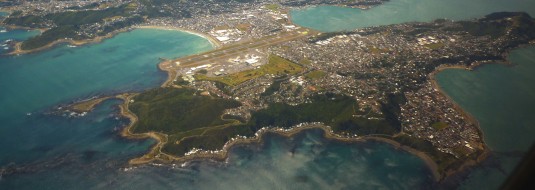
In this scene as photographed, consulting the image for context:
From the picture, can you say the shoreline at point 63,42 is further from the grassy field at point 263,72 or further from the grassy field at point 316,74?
the grassy field at point 316,74

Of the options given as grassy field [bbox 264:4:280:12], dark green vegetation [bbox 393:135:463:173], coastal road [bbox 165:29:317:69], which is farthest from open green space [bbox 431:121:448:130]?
grassy field [bbox 264:4:280:12]

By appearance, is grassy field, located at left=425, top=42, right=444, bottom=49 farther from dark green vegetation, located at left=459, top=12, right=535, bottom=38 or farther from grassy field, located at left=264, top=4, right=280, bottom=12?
grassy field, located at left=264, top=4, right=280, bottom=12

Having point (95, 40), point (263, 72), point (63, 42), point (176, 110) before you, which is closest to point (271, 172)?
point (176, 110)

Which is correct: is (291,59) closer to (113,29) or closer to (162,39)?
(162,39)

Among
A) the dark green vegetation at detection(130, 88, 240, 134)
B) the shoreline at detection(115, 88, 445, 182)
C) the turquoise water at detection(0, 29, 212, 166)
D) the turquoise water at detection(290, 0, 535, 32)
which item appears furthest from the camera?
the turquoise water at detection(290, 0, 535, 32)

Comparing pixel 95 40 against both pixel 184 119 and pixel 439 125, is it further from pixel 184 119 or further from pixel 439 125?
pixel 439 125

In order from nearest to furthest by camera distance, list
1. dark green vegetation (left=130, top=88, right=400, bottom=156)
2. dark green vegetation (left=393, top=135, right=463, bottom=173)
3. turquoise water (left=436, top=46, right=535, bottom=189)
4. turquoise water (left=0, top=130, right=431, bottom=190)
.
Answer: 1. turquoise water (left=0, top=130, right=431, bottom=190)
2. dark green vegetation (left=393, top=135, right=463, bottom=173)
3. turquoise water (left=436, top=46, right=535, bottom=189)
4. dark green vegetation (left=130, top=88, right=400, bottom=156)
